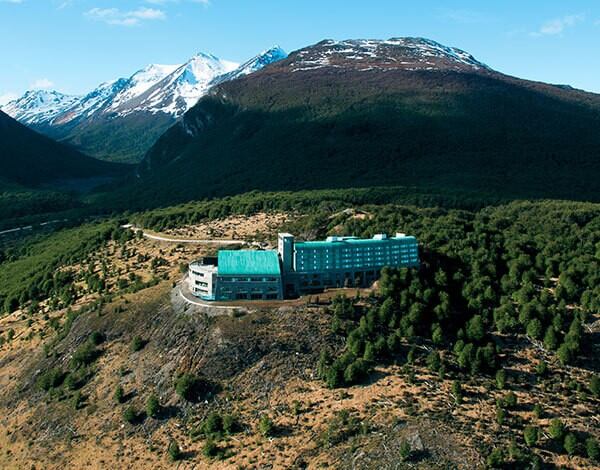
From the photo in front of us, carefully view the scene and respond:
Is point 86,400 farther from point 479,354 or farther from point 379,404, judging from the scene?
point 479,354

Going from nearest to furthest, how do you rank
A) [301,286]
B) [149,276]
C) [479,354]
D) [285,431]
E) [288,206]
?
→ [285,431]
[479,354]
[301,286]
[149,276]
[288,206]

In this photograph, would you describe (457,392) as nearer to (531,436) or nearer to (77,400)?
(531,436)

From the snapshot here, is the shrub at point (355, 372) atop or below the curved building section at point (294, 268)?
below

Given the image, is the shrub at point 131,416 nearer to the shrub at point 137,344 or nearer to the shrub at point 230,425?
the shrub at point 137,344

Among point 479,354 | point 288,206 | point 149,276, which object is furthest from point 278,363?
point 288,206

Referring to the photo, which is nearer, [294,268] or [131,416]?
[131,416]

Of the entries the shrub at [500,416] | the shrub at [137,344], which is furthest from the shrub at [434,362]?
the shrub at [137,344]

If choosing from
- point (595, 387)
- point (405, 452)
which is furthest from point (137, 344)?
point (595, 387)
